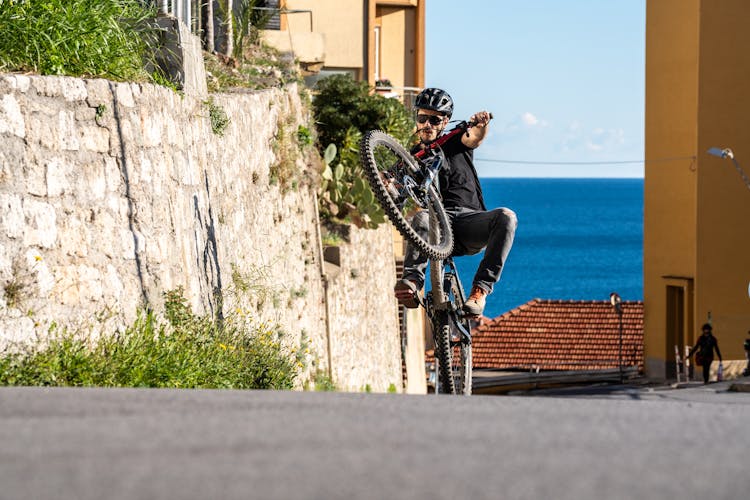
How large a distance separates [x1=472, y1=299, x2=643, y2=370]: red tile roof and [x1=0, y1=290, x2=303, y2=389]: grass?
40.4 metres

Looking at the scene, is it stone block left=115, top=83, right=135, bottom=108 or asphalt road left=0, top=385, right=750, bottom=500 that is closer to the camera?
asphalt road left=0, top=385, right=750, bottom=500

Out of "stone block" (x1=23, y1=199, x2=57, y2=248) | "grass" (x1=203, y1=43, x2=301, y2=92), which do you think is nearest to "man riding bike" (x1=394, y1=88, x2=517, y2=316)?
"stone block" (x1=23, y1=199, x2=57, y2=248)

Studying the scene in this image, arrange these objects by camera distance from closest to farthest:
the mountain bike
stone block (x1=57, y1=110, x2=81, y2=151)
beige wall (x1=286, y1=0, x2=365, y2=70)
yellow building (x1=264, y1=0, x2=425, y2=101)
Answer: stone block (x1=57, y1=110, x2=81, y2=151) → the mountain bike → yellow building (x1=264, y1=0, x2=425, y2=101) → beige wall (x1=286, y1=0, x2=365, y2=70)

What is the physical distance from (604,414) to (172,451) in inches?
64.7

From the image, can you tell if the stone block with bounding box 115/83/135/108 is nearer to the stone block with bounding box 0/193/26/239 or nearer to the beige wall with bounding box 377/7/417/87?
the stone block with bounding box 0/193/26/239

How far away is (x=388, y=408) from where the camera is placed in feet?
17.0

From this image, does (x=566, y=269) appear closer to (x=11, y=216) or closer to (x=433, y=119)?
(x=433, y=119)

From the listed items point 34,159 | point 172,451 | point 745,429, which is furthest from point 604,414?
point 34,159

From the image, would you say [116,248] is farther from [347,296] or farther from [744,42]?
[744,42]

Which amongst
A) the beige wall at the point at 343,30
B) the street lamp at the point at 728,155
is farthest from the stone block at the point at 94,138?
the street lamp at the point at 728,155

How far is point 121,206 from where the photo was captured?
9148mm

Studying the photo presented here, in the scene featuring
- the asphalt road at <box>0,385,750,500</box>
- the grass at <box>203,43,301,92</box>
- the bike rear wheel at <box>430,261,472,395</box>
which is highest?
the grass at <box>203,43,301,92</box>

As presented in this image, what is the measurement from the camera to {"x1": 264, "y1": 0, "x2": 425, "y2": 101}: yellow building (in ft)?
86.1

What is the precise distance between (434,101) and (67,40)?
2831 mm
